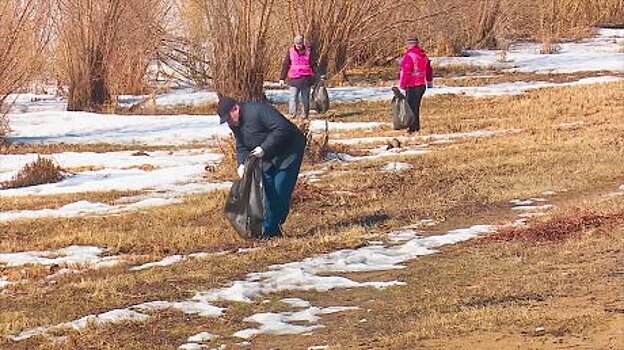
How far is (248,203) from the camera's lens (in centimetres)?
1055

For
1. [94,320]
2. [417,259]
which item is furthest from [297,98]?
[94,320]

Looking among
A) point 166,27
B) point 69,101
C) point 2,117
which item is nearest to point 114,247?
point 2,117

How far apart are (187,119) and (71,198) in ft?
31.9

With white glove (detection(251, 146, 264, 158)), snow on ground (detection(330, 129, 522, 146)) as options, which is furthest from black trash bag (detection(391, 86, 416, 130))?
white glove (detection(251, 146, 264, 158))

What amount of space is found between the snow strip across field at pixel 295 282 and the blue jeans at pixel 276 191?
3.36 ft

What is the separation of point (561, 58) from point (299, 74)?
53.6ft

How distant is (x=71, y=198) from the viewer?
47.9 ft

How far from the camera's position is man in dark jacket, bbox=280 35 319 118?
2228cm

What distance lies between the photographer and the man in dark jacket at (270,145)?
10.4 meters

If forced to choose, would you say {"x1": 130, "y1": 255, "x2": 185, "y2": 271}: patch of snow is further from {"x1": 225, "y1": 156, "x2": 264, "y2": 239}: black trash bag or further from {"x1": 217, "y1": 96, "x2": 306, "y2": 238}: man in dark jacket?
{"x1": 217, "y1": 96, "x2": 306, "y2": 238}: man in dark jacket

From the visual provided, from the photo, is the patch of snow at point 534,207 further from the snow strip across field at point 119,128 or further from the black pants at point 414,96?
the snow strip across field at point 119,128

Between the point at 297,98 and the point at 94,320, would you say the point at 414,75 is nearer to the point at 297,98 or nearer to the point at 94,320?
the point at 297,98

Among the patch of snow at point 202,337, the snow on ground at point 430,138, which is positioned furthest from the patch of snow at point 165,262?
the snow on ground at point 430,138

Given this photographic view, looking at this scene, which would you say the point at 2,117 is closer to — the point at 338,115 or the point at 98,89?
the point at 98,89
